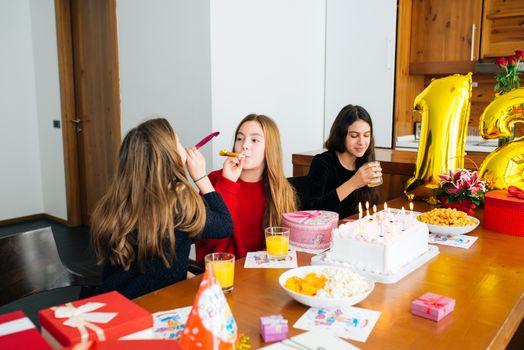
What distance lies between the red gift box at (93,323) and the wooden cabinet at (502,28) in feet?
12.0

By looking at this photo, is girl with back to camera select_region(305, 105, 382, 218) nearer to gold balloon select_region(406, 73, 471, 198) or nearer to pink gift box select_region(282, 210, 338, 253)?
gold balloon select_region(406, 73, 471, 198)

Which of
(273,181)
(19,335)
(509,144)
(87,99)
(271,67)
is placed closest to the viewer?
(19,335)

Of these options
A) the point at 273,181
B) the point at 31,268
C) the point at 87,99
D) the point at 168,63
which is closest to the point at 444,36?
the point at 168,63

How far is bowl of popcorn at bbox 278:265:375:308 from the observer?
101cm

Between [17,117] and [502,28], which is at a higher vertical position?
[502,28]

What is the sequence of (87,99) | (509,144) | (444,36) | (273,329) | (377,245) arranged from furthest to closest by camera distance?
(87,99)
(444,36)
(509,144)
(377,245)
(273,329)

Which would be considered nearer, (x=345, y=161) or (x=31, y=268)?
(x=31, y=268)

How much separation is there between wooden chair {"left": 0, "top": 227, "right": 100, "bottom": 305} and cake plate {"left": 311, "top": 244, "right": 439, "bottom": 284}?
2.35 feet

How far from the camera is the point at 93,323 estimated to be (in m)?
0.68

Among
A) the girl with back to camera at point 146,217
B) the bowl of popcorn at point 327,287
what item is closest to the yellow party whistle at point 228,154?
the girl with back to camera at point 146,217

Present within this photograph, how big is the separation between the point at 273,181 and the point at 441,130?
0.83 meters

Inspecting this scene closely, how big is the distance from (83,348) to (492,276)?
105 cm

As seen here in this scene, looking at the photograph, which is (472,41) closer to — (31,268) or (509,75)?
(509,75)

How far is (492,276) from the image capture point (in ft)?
4.09
